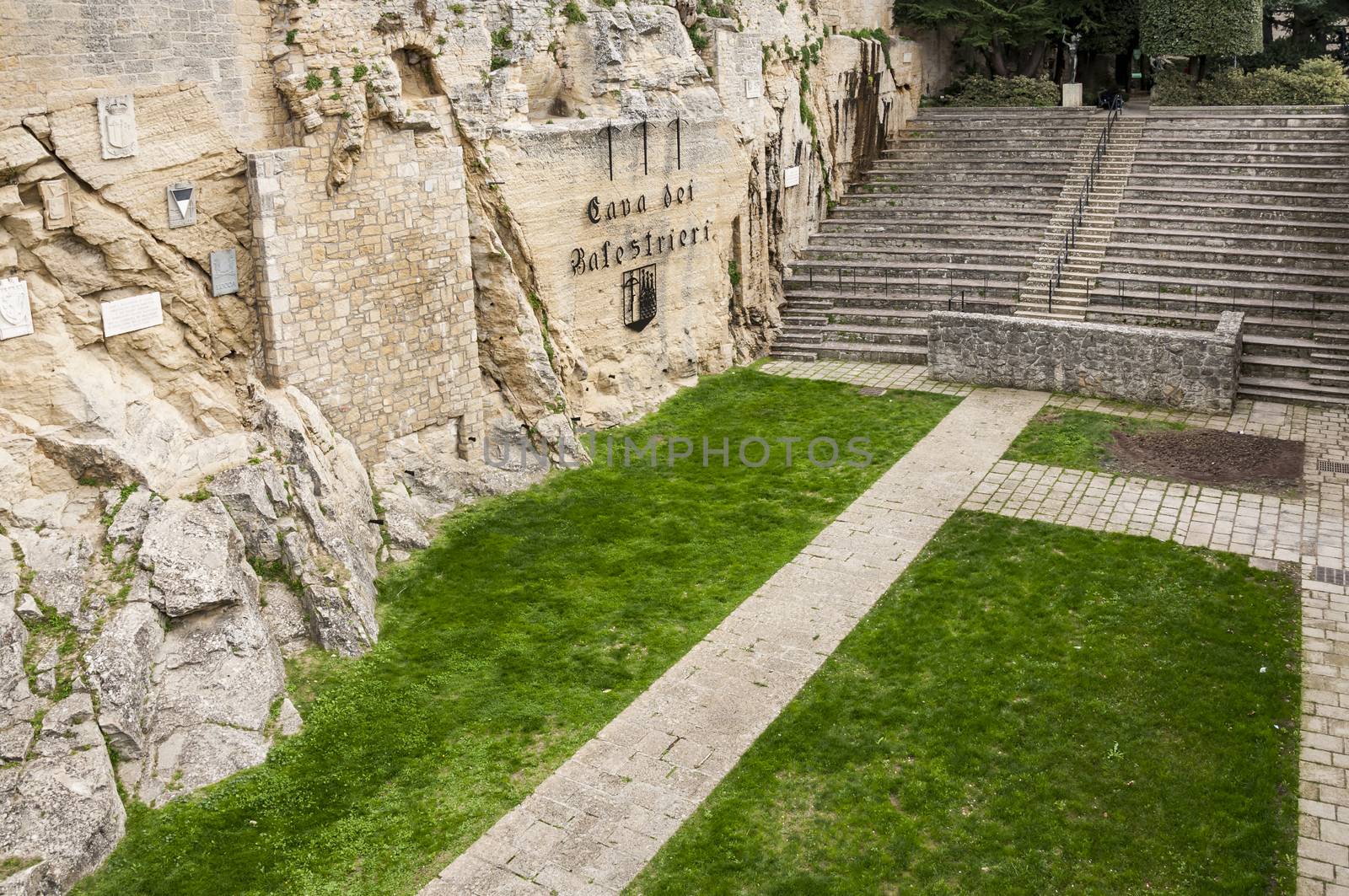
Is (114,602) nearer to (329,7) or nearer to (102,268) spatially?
(102,268)

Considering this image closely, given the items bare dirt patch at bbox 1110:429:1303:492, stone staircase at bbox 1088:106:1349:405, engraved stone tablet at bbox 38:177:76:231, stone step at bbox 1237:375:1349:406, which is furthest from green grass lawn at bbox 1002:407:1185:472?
engraved stone tablet at bbox 38:177:76:231

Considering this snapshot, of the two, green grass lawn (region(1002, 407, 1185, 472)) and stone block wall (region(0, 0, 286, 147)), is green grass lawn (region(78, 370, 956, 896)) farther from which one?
stone block wall (region(0, 0, 286, 147))

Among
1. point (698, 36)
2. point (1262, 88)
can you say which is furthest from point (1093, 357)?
point (1262, 88)

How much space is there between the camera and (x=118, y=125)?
12031 mm

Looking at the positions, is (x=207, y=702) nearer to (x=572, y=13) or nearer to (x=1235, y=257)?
(x=572, y=13)

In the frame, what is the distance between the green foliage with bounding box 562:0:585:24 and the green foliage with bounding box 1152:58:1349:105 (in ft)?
52.2

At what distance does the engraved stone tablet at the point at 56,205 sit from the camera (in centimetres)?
1157

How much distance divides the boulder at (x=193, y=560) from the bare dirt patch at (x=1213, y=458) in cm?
1110

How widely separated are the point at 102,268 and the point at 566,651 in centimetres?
580

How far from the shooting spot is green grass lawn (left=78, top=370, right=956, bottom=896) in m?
9.44

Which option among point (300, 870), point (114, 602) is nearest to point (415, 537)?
point (114, 602)

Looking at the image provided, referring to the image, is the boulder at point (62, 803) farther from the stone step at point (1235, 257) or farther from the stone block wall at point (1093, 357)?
the stone step at point (1235, 257)

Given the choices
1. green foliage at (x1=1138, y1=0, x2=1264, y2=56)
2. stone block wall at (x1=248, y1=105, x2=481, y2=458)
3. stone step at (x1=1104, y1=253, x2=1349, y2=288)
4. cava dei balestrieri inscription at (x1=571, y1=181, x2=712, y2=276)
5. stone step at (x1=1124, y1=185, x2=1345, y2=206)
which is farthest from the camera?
green foliage at (x1=1138, y1=0, x2=1264, y2=56)

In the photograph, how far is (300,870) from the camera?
30.2 ft
